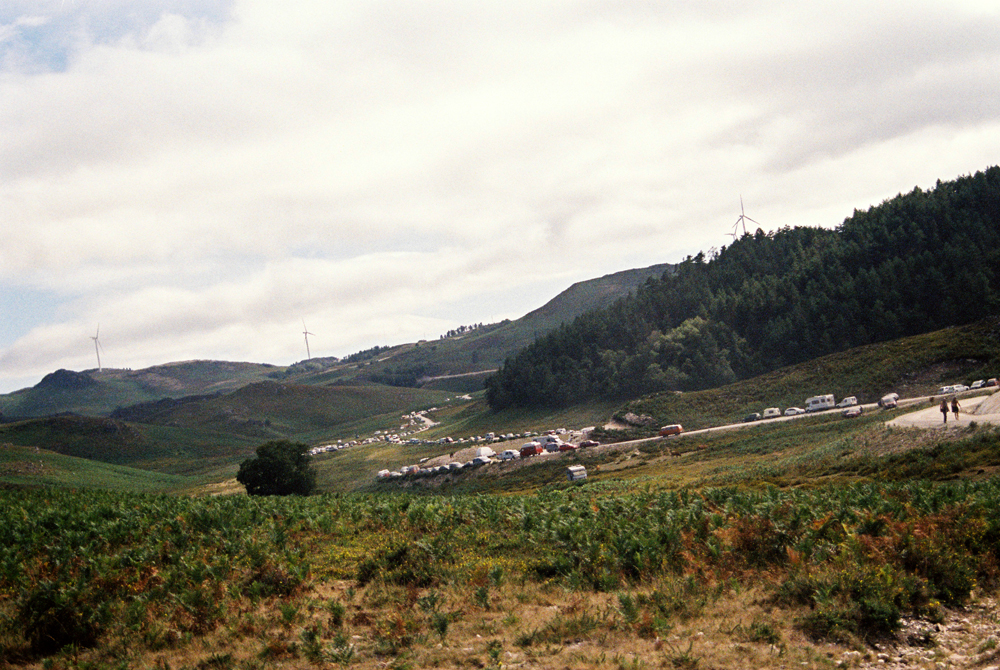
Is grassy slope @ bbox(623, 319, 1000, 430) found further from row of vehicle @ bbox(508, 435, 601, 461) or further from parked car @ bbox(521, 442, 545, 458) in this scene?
parked car @ bbox(521, 442, 545, 458)

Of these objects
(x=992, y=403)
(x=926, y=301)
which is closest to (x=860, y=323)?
(x=926, y=301)

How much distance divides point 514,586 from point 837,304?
528ft

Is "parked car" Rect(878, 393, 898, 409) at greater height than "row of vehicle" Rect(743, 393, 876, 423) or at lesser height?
greater

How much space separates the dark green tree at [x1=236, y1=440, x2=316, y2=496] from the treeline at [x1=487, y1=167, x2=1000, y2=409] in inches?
3863

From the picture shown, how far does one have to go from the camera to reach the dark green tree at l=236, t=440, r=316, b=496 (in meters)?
91.6

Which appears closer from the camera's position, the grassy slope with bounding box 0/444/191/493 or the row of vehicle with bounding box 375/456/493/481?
the row of vehicle with bounding box 375/456/493/481

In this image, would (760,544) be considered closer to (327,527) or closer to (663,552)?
(663,552)

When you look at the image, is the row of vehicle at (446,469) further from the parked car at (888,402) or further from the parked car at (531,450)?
the parked car at (888,402)

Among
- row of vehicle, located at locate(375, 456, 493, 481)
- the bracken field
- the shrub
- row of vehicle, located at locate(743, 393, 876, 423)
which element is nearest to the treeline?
row of vehicle, located at locate(743, 393, 876, 423)

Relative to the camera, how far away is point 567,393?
616 feet

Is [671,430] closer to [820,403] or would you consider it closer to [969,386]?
[820,403]

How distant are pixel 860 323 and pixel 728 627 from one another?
158078 mm

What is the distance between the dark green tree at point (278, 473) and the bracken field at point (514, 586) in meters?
68.5

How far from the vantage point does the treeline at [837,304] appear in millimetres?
146750
